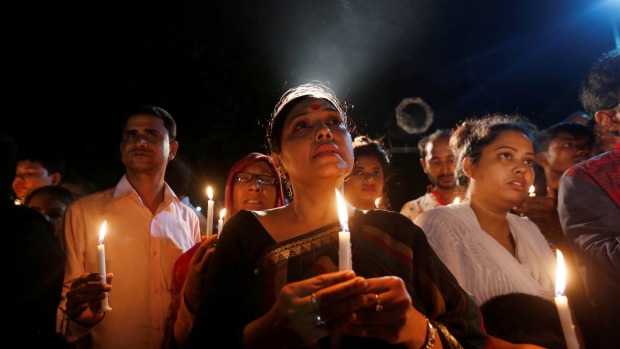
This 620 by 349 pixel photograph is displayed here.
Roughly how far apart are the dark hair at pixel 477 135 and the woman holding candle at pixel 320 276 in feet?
5.15

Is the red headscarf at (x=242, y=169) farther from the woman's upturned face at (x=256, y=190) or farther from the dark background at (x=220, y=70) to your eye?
the dark background at (x=220, y=70)

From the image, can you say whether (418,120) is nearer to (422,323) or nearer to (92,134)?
(92,134)

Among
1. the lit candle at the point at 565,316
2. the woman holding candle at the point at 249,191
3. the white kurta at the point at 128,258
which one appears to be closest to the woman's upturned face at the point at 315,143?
the lit candle at the point at 565,316

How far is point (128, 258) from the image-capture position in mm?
3256

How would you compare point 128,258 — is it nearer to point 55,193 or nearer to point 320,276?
point 55,193

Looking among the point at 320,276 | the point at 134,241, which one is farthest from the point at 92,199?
the point at 320,276

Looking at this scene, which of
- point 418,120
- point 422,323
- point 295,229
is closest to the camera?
point 422,323

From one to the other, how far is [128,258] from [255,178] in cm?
112

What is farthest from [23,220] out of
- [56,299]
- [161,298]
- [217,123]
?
[217,123]

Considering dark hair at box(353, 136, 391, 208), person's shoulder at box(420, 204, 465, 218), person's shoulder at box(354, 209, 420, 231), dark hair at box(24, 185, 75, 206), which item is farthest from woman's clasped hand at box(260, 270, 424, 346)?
dark hair at box(24, 185, 75, 206)

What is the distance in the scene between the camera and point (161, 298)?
3193mm

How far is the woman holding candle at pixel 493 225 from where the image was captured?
109 inches

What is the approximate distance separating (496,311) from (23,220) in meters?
2.69

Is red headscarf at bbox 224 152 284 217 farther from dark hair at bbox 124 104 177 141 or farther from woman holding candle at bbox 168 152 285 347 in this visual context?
dark hair at bbox 124 104 177 141
